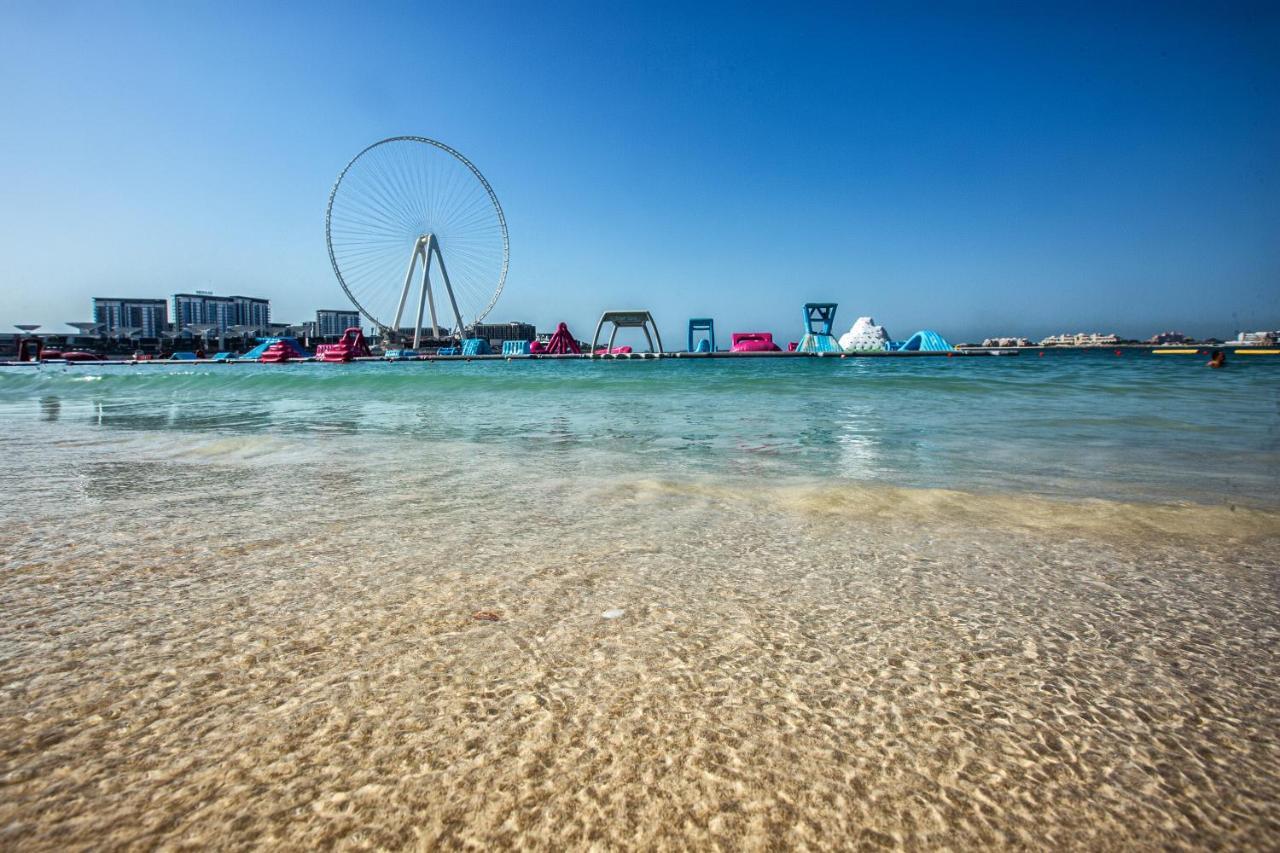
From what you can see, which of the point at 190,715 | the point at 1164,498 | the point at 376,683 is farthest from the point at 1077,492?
the point at 190,715

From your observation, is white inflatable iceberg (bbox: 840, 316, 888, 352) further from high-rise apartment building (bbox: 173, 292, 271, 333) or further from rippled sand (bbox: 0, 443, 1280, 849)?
high-rise apartment building (bbox: 173, 292, 271, 333)

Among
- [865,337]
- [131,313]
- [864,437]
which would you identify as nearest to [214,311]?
[131,313]

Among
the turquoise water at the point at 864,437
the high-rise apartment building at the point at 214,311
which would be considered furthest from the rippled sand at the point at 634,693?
the high-rise apartment building at the point at 214,311

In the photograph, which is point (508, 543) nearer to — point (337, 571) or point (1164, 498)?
point (337, 571)

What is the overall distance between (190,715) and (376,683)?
335mm

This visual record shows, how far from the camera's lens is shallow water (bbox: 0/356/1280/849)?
37.6 inches

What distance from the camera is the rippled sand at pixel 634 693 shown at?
0.94 metres

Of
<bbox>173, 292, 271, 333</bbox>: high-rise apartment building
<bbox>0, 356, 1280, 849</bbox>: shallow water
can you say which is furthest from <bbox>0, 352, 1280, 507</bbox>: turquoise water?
<bbox>173, 292, 271, 333</bbox>: high-rise apartment building

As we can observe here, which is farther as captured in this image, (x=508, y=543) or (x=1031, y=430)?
(x=1031, y=430)

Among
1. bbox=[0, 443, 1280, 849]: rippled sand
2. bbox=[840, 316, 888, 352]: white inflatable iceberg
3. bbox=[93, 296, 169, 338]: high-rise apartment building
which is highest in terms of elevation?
bbox=[93, 296, 169, 338]: high-rise apartment building

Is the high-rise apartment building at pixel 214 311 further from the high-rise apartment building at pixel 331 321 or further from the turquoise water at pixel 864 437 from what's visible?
the turquoise water at pixel 864 437

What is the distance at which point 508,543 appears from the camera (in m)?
2.42

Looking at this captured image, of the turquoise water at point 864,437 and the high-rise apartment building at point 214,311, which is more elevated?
the high-rise apartment building at point 214,311

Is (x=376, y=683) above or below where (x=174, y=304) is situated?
below
